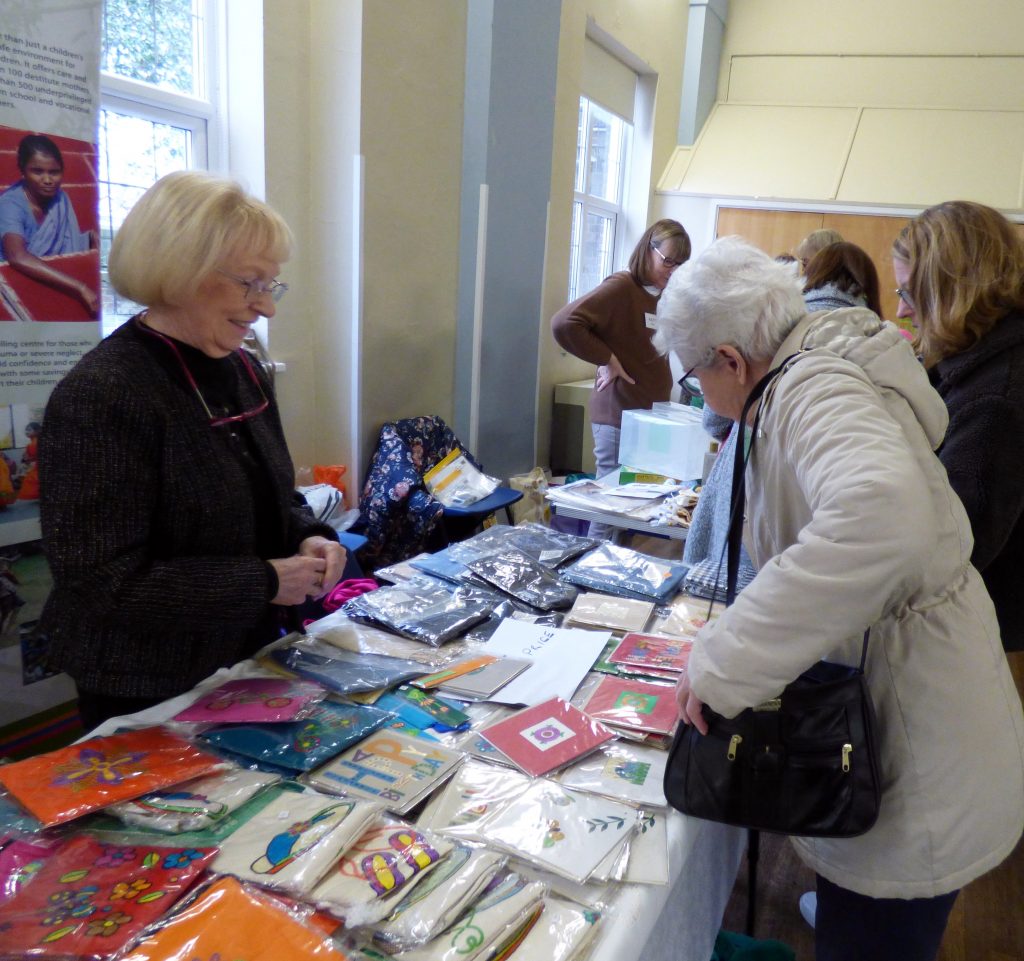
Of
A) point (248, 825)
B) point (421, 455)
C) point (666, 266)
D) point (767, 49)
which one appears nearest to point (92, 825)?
point (248, 825)

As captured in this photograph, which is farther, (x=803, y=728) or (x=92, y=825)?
(x=803, y=728)

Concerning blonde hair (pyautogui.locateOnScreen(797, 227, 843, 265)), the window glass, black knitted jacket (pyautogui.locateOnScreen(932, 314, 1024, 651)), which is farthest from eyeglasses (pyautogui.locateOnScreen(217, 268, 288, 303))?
blonde hair (pyautogui.locateOnScreen(797, 227, 843, 265))

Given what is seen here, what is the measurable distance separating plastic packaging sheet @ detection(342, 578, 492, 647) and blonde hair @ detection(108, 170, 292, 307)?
64 centimetres

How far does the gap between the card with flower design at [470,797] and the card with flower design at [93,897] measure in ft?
0.84

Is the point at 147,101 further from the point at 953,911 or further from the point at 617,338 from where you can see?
the point at 953,911

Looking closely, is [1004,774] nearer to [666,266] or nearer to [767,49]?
[666,266]

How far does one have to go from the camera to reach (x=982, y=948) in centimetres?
189

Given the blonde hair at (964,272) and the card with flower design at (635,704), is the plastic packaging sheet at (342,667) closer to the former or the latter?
the card with flower design at (635,704)

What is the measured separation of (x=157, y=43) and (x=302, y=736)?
254cm

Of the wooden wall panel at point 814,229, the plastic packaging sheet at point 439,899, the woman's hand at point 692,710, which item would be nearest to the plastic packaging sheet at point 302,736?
the plastic packaging sheet at point 439,899

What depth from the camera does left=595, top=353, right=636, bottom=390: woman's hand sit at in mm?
3330

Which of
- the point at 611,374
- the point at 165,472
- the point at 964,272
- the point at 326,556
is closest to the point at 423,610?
the point at 326,556

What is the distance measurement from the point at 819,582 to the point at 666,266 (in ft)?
8.41

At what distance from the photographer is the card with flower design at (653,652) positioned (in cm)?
134
